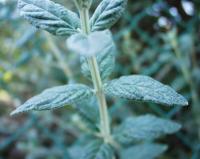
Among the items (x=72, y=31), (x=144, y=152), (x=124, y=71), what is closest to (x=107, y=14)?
(x=72, y=31)

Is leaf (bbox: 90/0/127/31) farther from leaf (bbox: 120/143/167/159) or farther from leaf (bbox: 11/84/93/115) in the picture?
leaf (bbox: 120/143/167/159)

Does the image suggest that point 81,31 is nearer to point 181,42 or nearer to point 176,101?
point 176,101

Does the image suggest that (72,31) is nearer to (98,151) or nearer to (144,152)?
(98,151)

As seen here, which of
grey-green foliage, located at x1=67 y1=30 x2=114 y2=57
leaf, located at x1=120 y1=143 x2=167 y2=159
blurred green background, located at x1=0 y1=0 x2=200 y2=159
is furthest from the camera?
blurred green background, located at x1=0 y1=0 x2=200 y2=159

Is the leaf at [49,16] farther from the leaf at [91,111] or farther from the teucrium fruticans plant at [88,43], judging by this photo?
the leaf at [91,111]

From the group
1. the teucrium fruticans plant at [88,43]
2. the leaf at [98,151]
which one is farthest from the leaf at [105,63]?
the leaf at [98,151]

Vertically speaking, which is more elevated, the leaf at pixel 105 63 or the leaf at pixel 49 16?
the leaf at pixel 49 16

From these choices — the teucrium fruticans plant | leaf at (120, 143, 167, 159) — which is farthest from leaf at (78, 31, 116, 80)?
leaf at (120, 143, 167, 159)

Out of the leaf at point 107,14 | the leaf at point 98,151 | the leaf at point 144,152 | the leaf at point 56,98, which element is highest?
the leaf at point 107,14
